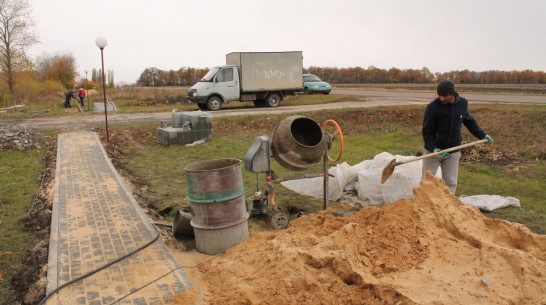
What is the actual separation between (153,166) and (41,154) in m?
3.66

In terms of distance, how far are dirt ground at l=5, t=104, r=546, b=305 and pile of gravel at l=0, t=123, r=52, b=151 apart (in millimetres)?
8352

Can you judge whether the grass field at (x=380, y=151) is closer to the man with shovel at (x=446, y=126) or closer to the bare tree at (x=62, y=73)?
the man with shovel at (x=446, y=126)

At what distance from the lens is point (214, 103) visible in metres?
20.8

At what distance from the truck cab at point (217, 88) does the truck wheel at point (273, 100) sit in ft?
6.12

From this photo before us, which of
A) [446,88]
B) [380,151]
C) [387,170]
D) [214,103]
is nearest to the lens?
[446,88]

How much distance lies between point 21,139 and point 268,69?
11.9 meters

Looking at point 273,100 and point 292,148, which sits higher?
point 273,100

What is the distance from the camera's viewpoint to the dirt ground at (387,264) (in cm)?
371

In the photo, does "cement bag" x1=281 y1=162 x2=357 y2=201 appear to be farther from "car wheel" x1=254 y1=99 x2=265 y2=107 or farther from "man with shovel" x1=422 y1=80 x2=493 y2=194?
"car wheel" x1=254 y1=99 x2=265 y2=107

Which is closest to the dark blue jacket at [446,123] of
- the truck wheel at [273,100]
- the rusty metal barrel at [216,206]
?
the rusty metal barrel at [216,206]

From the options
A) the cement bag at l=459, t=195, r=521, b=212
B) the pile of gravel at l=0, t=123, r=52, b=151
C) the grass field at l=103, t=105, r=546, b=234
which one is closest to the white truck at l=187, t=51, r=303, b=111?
the grass field at l=103, t=105, r=546, b=234

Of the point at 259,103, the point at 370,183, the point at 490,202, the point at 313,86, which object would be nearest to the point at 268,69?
the point at 259,103

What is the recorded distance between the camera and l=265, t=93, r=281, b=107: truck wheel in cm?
2206

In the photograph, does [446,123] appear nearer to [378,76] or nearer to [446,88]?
[446,88]
